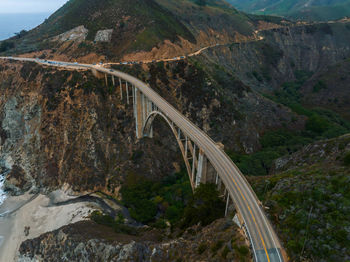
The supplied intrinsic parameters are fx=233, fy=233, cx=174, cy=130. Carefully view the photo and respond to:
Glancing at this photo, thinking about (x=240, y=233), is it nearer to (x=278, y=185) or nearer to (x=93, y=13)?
(x=278, y=185)

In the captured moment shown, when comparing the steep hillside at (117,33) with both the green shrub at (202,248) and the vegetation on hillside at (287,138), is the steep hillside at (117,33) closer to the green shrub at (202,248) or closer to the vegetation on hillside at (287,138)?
the vegetation on hillside at (287,138)

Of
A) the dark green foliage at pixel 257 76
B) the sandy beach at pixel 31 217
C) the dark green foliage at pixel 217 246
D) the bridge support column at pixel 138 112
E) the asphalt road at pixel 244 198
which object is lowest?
the sandy beach at pixel 31 217

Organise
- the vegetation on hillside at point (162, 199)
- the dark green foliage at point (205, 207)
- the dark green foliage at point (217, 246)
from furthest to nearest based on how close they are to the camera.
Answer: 1. the vegetation on hillside at point (162, 199)
2. the dark green foliage at point (205, 207)
3. the dark green foliage at point (217, 246)

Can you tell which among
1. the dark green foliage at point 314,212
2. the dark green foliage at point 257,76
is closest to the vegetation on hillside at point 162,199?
the dark green foliage at point 314,212

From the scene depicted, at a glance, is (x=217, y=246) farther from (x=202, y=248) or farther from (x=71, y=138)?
(x=71, y=138)

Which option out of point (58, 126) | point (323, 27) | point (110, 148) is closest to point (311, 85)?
point (323, 27)

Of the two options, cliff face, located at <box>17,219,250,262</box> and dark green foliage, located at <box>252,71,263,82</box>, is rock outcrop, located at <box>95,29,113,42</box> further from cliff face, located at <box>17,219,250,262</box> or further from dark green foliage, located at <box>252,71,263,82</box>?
cliff face, located at <box>17,219,250,262</box>

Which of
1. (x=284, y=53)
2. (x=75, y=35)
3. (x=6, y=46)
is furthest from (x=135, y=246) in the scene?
(x=284, y=53)
